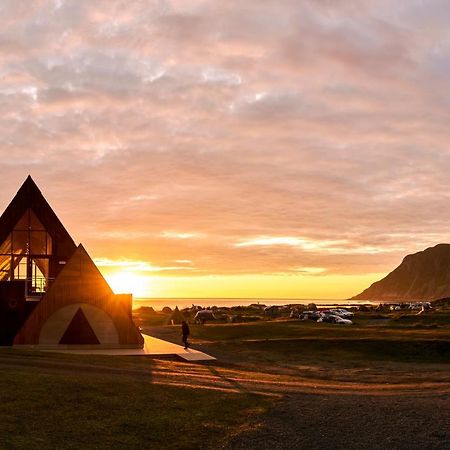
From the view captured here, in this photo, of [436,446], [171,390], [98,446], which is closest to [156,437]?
[98,446]

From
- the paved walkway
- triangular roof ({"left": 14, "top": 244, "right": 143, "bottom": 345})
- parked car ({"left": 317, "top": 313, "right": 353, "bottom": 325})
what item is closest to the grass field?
the paved walkway

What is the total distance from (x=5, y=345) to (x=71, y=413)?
23.6 meters

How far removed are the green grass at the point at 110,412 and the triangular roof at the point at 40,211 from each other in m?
19.7

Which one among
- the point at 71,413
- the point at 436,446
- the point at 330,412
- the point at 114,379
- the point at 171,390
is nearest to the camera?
the point at 436,446

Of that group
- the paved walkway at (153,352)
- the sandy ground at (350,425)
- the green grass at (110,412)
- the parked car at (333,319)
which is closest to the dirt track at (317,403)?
the sandy ground at (350,425)

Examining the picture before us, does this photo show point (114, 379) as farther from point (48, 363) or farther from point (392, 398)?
point (392, 398)

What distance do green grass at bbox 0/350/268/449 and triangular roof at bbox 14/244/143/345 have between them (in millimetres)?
14627

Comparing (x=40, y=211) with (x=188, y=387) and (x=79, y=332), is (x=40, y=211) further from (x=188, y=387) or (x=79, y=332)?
(x=188, y=387)

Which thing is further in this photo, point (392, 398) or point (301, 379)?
point (301, 379)

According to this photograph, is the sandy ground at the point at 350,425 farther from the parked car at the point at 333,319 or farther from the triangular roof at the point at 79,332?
the parked car at the point at 333,319

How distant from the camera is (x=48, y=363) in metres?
25.1

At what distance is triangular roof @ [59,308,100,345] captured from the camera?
120 ft

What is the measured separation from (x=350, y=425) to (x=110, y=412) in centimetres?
667

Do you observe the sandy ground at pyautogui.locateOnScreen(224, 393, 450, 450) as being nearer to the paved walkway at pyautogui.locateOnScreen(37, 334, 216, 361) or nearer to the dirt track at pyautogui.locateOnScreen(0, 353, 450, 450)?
the dirt track at pyautogui.locateOnScreen(0, 353, 450, 450)
